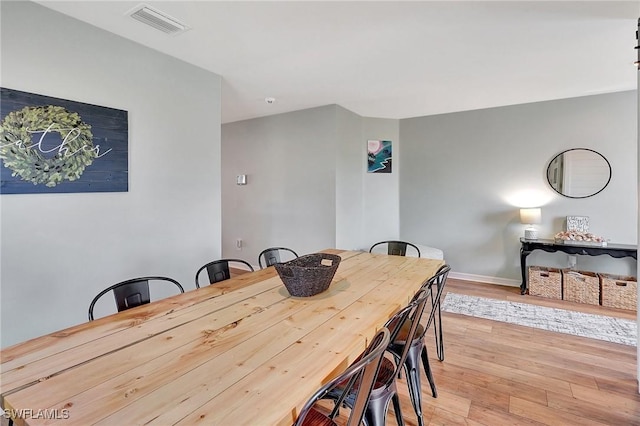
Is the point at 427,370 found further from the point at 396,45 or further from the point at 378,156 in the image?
the point at 378,156

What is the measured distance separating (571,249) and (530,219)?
1.85ft

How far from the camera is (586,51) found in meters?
2.75

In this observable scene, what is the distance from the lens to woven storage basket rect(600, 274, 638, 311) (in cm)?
358

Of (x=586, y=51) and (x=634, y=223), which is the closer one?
(x=586, y=51)

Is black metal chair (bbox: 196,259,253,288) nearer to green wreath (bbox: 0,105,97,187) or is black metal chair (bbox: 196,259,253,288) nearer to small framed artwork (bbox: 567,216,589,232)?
green wreath (bbox: 0,105,97,187)

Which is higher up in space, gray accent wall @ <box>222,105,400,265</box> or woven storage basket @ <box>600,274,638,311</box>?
gray accent wall @ <box>222,105,400,265</box>

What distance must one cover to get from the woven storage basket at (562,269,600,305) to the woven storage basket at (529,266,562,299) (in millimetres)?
60

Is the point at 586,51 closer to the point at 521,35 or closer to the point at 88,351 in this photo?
the point at 521,35

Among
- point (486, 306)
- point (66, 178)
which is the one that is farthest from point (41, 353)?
point (486, 306)

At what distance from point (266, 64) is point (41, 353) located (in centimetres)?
272

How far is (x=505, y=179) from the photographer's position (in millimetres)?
4574

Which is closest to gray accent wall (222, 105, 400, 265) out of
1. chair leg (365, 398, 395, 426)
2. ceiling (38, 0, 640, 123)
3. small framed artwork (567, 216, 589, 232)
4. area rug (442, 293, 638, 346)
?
ceiling (38, 0, 640, 123)

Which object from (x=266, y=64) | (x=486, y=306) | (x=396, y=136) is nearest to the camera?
(x=266, y=64)

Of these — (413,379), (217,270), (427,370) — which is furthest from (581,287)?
(217,270)
